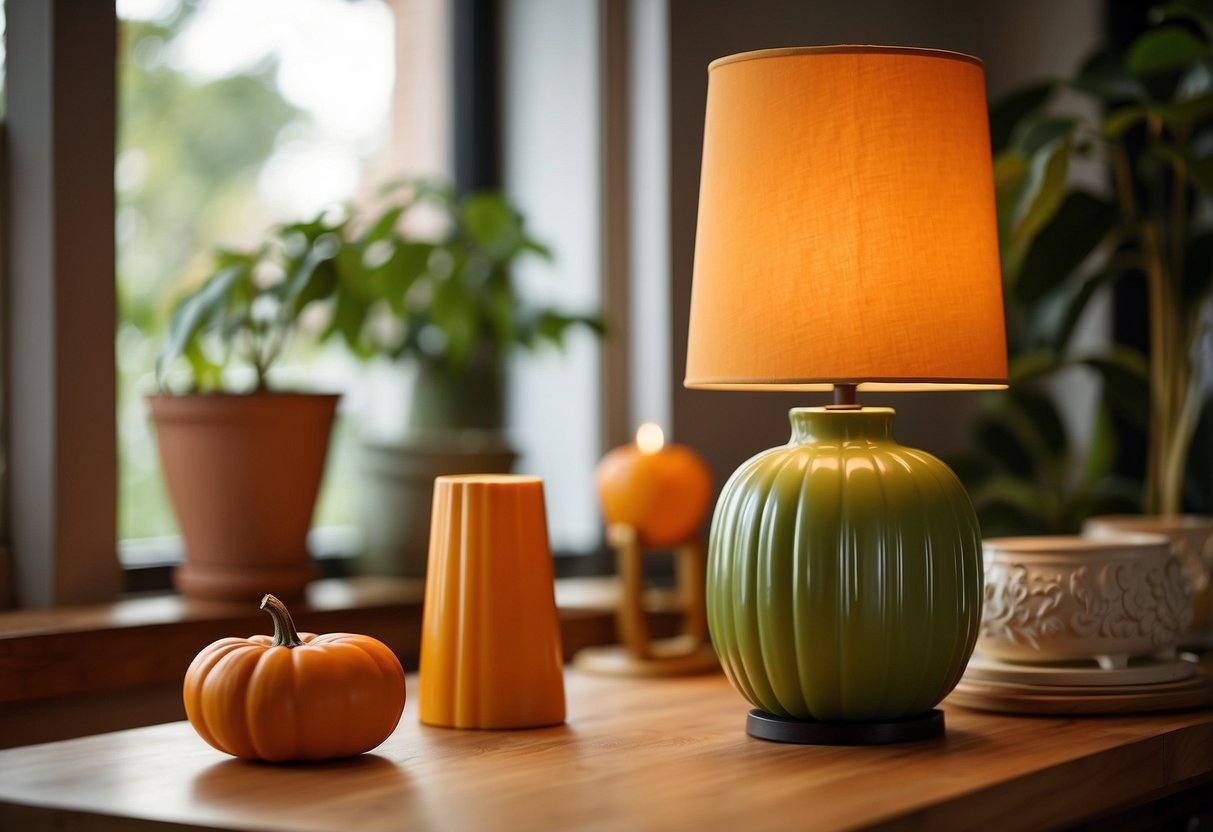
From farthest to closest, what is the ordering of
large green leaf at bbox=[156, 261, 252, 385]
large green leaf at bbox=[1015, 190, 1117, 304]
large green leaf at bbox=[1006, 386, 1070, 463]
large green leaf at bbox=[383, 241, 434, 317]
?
large green leaf at bbox=[1006, 386, 1070, 463]
large green leaf at bbox=[1015, 190, 1117, 304]
large green leaf at bbox=[383, 241, 434, 317]
large green leaf at bbox=[156, 261, 252, 385]

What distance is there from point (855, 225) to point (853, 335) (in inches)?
3.5

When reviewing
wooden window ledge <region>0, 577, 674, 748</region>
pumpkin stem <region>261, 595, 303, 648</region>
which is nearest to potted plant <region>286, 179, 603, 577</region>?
wooden window ledge <region>0, 577, 674, 748</region>

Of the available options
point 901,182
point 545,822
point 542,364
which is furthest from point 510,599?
point 542,364

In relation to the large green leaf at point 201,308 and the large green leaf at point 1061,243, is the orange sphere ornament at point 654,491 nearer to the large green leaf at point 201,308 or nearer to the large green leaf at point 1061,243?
the large green leaf at point 201,308

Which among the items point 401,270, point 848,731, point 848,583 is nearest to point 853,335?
point 848,583

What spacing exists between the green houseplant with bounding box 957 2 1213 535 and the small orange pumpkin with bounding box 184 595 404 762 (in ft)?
3.63

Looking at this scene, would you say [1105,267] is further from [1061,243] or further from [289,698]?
[289,698]

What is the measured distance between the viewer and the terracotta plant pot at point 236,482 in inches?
66.1

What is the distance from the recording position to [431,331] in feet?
7.27

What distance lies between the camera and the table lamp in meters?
1.19

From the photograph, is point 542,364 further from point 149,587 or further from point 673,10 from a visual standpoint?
point 149,587

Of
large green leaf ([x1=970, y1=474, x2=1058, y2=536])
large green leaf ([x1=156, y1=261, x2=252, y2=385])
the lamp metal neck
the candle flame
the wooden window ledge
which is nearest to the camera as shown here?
the lamp metal neck

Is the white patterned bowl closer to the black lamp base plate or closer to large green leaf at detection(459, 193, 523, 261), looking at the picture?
the black lamp base plate

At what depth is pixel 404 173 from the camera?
2.35 m
